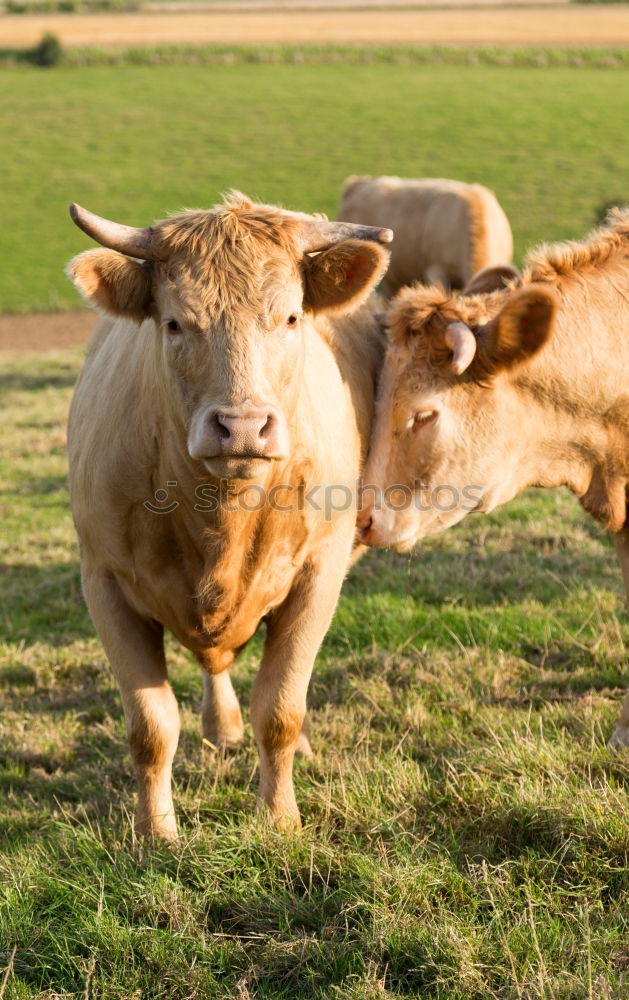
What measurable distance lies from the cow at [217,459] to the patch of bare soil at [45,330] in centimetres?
1559

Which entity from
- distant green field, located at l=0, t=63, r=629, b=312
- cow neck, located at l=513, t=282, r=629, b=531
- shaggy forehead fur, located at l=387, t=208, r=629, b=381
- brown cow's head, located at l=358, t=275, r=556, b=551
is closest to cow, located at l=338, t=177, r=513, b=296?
shaggy forehead fur, located at l=387, t=208, r=629, b=381

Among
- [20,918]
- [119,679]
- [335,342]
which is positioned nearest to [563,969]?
[20,918]

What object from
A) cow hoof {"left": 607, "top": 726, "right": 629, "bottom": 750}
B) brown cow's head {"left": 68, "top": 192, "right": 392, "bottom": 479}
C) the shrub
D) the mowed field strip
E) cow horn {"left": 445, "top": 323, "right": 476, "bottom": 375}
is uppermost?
the mowed field strip

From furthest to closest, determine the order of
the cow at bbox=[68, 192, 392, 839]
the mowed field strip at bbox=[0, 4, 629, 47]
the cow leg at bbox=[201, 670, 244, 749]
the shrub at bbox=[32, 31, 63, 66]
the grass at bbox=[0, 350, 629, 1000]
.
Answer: the mowed field strip at bbox=[0, 4, 629, 47]
the shrub at bbox=[32, 31, 63, 66]
the cow leg at bbox=[201, 670, 244, 749]
the cow at bbox=[68, 192, 392, 839]
the grass at bbox=[0, 350, 629, 1000]

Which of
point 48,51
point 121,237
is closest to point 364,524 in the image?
point 121,237

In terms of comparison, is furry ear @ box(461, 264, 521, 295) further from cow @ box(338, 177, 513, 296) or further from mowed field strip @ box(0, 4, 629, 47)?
mowed field strip @ box(0, 4, 629, 47)

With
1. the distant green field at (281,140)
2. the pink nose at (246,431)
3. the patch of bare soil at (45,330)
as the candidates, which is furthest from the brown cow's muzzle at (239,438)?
the distant green field at (281,140)

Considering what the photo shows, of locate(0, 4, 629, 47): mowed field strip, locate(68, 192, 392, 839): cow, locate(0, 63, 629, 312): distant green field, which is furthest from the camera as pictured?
locate(0, 4, 629, 47): mowed field strip

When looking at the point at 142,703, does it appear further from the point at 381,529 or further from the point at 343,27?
the point at 343,27

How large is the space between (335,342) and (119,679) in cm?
156

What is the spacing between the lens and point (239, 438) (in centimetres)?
280

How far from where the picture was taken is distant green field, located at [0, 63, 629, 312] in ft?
103

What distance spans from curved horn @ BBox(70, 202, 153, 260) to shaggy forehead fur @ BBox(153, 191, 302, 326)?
4 centimetres

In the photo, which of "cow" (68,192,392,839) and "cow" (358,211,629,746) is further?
"cow" (358,211,629,746)
